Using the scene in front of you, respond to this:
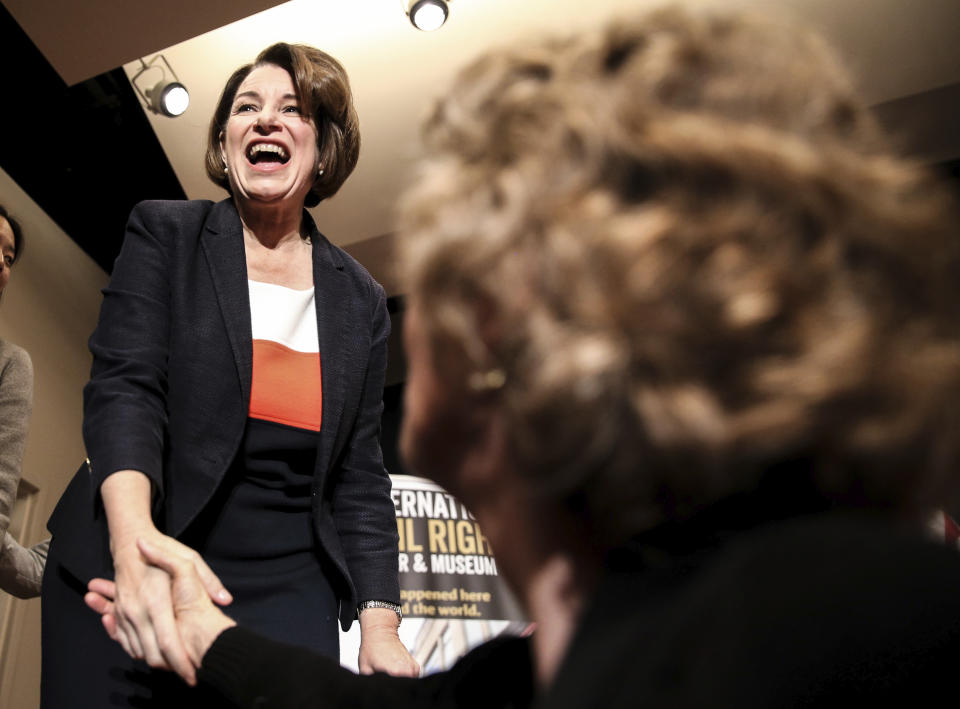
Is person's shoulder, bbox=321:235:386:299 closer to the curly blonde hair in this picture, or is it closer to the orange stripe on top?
the orange stripe on top

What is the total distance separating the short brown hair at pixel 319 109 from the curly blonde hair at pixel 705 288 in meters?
1.07

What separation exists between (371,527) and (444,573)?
2689 millimetres

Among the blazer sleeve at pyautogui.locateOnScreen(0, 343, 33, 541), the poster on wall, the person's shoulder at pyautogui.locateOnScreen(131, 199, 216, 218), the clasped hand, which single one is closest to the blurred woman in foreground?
the clasped hand

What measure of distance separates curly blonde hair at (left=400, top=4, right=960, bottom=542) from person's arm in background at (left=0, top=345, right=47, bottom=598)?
74.2 inches

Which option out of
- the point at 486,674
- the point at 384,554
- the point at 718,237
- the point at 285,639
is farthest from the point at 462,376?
the point at 384,554

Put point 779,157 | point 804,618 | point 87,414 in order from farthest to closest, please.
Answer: point 87,414 < point 779,157 < point 804,618

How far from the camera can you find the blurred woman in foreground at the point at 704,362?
1.21 ft

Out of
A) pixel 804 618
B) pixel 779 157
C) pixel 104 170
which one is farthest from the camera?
pixel 104 170

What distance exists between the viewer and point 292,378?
126cm

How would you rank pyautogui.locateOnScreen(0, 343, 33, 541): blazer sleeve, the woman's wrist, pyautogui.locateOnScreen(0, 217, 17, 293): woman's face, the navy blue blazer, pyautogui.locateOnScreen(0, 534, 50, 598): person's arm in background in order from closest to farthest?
the woman's wrist → the navy blue blazer → pyautogui.locateOnScreen(0, 343, 33, 541): blazer sleeve → pyautogui.locateOnScreen(0, 534, 50, 598): person's arm in background → pyautogui.locateOnScreen(0, 217, 17, 293): woman's face

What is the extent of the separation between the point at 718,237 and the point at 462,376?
19cm

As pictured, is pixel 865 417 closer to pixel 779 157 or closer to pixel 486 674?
pixel 779 157

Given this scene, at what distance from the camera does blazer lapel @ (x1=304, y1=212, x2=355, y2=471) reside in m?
1.24

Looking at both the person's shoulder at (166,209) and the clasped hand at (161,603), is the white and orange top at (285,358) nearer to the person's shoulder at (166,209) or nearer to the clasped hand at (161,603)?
the person's shoulder at (166,209)
